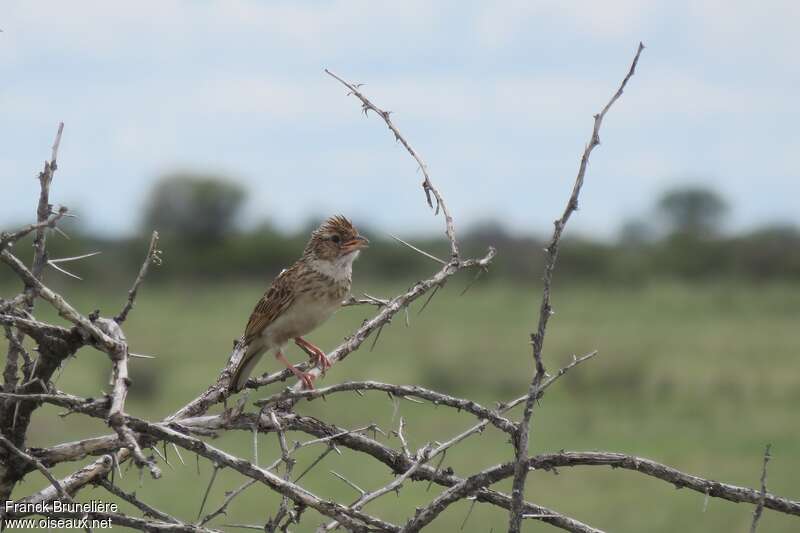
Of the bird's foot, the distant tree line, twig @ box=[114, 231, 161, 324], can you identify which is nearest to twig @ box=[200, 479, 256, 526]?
twig @ box=[114, 231, 161, 324]

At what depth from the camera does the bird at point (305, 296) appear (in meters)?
5.15

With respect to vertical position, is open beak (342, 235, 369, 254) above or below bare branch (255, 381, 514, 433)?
above

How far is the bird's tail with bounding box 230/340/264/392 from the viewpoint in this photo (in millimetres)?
4277

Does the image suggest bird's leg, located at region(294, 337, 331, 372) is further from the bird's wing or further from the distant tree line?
the distant tree line

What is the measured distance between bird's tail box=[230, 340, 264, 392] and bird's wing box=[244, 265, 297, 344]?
94 mm

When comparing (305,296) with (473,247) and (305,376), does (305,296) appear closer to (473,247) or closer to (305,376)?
(305,376)

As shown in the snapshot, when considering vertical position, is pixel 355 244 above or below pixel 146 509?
above

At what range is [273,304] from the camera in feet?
17.3

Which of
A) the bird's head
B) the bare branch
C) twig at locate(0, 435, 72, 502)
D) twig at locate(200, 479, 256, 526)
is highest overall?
the bird's head

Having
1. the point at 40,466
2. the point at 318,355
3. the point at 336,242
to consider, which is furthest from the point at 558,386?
the point at 40,466

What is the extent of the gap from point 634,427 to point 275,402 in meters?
24.3

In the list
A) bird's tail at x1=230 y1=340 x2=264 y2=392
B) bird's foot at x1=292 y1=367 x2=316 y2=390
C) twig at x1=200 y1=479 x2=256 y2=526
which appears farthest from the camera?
bird's foot at x1=292 y1=367 x2=316 y2=390

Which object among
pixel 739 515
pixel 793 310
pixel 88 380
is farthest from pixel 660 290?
pixel 739 515

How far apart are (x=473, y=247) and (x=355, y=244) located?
33449 mm
